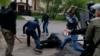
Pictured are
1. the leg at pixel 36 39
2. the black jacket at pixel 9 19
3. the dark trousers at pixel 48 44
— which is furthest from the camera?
the dark trousers at pixel 48 44

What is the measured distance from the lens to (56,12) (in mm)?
56781

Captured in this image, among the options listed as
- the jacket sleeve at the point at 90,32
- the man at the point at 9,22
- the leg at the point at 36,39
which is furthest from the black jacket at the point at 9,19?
the jacket sleeve at the point at 90,32

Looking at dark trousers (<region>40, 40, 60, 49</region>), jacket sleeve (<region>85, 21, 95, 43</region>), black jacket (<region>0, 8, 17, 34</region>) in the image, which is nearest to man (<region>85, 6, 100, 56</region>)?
jacket sleeve (<region>85, 21, 95, 43</region>)

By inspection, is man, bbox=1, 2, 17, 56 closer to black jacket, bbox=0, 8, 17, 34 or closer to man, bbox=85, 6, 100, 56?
black jacket, bbox=0, 8, 17, 34

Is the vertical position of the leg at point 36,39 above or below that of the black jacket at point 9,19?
below

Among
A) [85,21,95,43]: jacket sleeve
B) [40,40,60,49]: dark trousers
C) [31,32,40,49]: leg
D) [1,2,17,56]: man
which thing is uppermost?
[85,21,95,43]: jacket sleeve

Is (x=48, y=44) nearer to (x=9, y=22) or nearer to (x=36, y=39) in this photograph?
(x=36, y=39)

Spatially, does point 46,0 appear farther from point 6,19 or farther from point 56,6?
point 6,19

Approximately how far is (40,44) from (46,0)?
46.9 metres

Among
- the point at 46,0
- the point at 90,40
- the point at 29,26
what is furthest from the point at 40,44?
the point at 46,0

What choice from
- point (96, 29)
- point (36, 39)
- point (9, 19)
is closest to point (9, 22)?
point (9, 19)

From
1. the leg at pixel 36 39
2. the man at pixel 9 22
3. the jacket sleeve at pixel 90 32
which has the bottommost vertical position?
the leg at pixel 36 39

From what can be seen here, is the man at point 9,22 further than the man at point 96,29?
Yes

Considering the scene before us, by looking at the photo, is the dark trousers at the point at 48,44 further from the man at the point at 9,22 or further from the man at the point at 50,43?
the man at the point at 9,22
